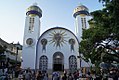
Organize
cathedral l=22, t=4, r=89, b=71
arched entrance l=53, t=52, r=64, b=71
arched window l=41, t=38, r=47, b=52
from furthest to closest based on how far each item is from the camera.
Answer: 1. arched window l=41, t=38, r=47, b=52
2. arched entrance l=53, t=52, r=64, b=71
3. cathedral l=22, t=4, r=89, b=71

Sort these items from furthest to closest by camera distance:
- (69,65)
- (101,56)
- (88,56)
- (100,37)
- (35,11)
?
(35,11) → (69,65) → (88,56) → (101,56) → (100,37)

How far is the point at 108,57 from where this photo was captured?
75.7 ft

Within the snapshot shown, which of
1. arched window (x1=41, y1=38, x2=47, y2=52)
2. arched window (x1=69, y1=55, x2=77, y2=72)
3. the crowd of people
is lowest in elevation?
the crowd of people

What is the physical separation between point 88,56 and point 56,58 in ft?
54.0

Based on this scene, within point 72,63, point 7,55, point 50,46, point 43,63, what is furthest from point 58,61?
point 7,55

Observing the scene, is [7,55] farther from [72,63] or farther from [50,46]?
[72,63]

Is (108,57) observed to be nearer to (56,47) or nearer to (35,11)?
(56,47)

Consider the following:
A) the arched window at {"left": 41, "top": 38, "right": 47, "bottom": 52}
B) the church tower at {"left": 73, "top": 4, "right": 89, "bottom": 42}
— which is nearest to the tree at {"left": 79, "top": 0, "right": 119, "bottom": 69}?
the arched window at {"left": 41, "top": 38, "right": 47, "bottom": 52}

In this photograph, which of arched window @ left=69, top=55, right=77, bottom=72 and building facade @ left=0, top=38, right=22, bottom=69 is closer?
building facade @ left=0, top=38, right=22, bottom=69

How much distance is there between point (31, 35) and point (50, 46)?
17.0 ft

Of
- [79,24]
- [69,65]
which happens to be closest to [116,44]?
[69,65]

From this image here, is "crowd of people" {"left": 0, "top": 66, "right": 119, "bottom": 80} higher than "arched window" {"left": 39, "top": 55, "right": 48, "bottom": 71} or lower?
lower

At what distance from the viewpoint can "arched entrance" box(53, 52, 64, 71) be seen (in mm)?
39781

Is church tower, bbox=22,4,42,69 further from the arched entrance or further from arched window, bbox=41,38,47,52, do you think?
the arched entrance
